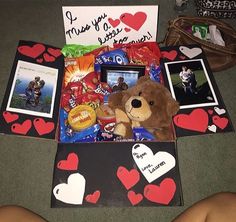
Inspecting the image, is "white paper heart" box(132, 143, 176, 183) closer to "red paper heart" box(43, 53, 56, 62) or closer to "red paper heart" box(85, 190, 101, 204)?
"red paper heart" box(85, 190, 101, 204)

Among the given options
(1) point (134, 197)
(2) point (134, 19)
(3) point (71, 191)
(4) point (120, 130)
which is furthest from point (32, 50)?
(1) point (134, 197)

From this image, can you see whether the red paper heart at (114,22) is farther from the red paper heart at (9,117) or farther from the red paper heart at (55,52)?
the red paper heart at (9,117)

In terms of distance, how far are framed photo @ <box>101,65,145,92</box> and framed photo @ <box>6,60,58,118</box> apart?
228 millimetres

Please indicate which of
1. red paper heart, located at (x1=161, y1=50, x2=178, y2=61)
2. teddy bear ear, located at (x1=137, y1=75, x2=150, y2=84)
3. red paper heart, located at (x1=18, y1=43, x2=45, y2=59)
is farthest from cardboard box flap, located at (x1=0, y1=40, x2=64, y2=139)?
red paper heart, located at (x1=161, y1=50, x2=178, y2=61)

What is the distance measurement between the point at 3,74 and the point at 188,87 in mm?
843

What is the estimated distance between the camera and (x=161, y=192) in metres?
1.02

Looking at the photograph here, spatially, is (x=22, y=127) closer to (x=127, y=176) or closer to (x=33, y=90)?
(x=33, y=90)

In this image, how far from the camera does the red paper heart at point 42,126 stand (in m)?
1.15

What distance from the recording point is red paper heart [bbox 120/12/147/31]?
49.9 inches

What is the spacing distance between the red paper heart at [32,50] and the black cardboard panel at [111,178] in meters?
0.47

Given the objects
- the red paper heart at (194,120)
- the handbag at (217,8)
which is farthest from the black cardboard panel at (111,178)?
the handbag at (217,8)

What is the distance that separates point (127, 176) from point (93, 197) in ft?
0.43

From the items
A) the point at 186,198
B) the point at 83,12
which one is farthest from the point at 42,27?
the point at 186,198

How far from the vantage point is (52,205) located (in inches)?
39.4
